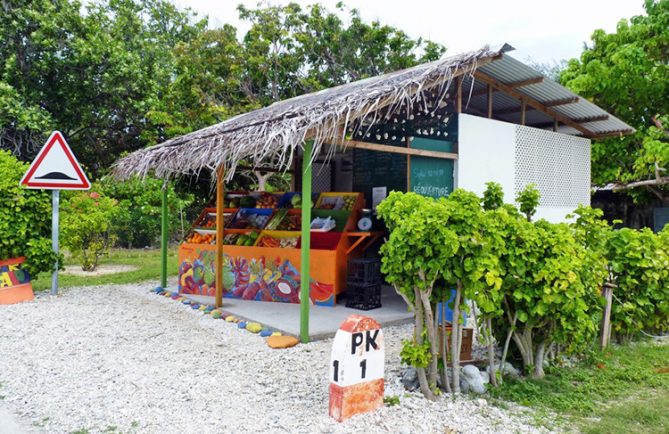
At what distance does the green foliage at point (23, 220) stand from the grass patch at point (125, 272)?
2.92ft

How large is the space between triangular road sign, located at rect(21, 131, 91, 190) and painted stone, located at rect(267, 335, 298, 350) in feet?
13.6

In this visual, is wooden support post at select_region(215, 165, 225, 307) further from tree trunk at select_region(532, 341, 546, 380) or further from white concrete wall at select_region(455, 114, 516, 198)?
tree trunk at select_region(532, 341, 546, 380)

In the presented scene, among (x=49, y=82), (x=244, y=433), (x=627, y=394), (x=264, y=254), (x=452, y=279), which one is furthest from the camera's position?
(x=49, y=82)

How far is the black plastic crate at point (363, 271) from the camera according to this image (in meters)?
6.93

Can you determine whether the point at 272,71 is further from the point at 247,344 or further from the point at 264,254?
the point at 247,344

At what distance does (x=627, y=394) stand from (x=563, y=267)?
128 cm

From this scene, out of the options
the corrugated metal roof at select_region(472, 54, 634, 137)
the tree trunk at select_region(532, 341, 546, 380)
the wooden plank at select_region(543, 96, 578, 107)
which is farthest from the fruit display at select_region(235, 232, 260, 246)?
the wooden plank at select_region(543, 96, 578, 107)

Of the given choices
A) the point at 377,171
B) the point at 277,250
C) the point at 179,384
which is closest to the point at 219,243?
the point at 277,250

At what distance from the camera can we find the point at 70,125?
13695mm

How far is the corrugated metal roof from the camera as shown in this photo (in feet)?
23.4

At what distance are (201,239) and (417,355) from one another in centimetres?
580

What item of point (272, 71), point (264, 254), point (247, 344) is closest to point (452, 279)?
point (247, 344)

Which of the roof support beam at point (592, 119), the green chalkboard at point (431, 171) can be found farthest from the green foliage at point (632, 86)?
the green chalkboard at point (431, 171)

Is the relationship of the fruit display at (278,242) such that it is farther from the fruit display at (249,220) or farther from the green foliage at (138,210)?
the green foliage at (138,210)
